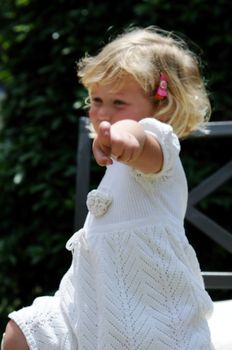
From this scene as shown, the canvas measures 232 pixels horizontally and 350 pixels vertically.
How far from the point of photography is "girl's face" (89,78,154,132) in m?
2.09

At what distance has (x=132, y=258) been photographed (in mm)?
1924

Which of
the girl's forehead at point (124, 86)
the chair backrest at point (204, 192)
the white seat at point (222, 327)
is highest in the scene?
the girl's forehead at point (124, 86)

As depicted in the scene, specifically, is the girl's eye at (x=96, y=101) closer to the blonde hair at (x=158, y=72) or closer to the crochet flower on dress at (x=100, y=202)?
the blonde hair at (x=158, y=72)

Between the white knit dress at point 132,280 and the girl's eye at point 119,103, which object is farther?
the girl's eye at point 119,103

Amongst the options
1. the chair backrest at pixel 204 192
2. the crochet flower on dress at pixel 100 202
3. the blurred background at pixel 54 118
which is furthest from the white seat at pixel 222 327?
the blurred background at pixel 54 118

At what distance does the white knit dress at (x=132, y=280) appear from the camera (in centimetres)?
188

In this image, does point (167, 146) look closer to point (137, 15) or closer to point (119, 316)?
point (119, 316)

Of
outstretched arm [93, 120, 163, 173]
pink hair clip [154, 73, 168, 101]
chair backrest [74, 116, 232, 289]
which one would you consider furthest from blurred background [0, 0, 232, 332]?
outstretched arm [93, 120, 163, 173]

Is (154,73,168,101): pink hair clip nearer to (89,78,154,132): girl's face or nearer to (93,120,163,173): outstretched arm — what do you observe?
(89,78,154,132): girl's face

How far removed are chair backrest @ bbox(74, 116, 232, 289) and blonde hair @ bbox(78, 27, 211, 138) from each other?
22 centimetres

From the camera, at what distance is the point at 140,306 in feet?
6.22

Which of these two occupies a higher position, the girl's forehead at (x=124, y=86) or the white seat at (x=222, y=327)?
the girl's forehead at (x=124, y=86)

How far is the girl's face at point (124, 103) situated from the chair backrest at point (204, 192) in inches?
19.7

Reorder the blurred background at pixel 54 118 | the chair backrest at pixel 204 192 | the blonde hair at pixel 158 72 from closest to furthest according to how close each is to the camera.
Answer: the blonde hair at pixel 158 72 < the chair backrest at pixel 204 192 < the blurred background at pixel 54 118
